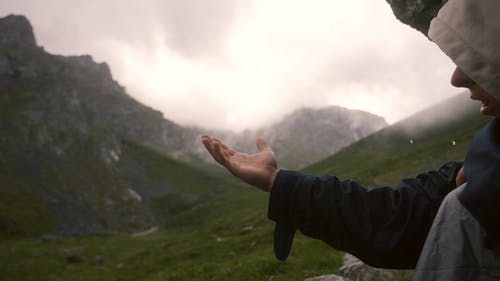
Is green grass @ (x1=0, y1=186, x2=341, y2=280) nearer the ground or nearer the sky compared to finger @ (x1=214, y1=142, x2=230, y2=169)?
nearer the ground

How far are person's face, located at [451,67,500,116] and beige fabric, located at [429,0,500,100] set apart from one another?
30cm

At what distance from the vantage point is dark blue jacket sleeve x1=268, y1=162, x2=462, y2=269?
11.7 feet

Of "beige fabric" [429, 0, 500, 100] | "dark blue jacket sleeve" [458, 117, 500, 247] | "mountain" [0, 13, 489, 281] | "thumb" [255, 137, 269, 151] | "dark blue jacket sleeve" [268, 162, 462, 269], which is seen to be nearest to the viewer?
"dark blue jacket sleeve" [458, 117, 500, 247]

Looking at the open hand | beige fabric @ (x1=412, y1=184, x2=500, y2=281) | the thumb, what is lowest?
beige fabric @ (x1=412, y1=184, x2=500, y2=281)

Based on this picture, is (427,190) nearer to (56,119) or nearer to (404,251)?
(404,251)

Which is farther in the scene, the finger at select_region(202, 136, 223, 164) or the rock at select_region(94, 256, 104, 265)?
the rock at select_region(94, 256, 104, 265)

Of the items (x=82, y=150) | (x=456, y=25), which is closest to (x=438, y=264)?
(x=456, y=25)

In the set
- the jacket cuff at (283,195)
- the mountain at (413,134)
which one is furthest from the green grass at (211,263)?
the mountain at (413,134)

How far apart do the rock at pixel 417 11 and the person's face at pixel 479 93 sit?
5.11m

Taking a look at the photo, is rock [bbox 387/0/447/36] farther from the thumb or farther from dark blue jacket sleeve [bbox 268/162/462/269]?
A: dark blue jacket sleeve [bbox 268/162/462/269]

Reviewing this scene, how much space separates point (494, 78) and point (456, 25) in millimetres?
488

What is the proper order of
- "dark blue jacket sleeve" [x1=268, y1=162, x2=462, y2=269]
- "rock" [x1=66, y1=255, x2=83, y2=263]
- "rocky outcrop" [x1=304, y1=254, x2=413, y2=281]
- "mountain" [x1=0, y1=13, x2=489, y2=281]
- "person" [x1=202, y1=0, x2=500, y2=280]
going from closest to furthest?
"person" [x1=202, y1=0, x2=500, y2=280], "dark blue jacket sleeve" [x1=268, y1=162, x2=462, y2=269], "rocky outcrop" [x1=304, y1=254, x2=413, y2=281], "mountain" [x1=0, y1=13, x2=489, y2=281], "rock" [x1=66, y1=255, x2=83, y2=263]

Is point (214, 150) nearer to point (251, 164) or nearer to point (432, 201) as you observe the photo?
point (251, 164)

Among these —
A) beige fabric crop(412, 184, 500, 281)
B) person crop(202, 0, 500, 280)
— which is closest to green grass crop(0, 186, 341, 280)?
person crop(202, 0, 500, 280)
